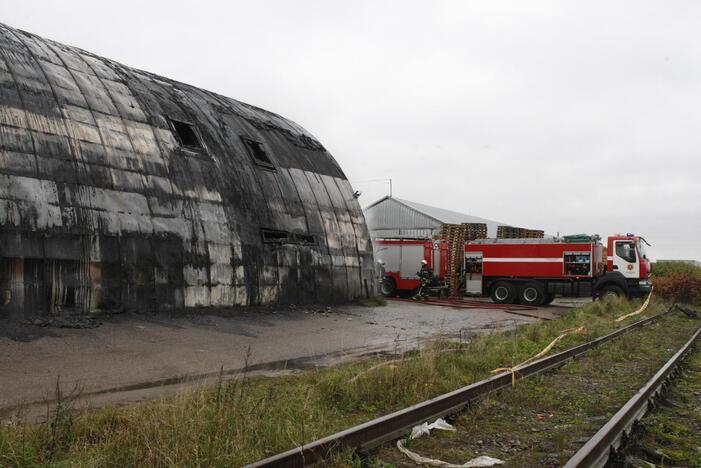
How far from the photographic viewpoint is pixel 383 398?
7277 mm

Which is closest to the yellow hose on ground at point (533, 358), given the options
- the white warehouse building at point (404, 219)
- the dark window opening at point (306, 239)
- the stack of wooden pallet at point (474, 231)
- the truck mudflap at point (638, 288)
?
the dark window opening at point (306, 239)

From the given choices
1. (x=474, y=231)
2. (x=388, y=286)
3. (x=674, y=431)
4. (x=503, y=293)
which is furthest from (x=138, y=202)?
(x=474, y=231)

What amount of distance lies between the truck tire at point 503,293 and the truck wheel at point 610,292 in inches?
142

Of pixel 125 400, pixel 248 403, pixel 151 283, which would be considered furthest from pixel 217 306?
pixel 248 403

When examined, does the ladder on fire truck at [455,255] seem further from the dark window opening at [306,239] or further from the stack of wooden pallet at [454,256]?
the dark window opening at [306,239]

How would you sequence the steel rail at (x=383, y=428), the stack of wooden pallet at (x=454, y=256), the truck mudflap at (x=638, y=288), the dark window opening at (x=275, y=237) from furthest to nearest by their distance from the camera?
the stack of wooden pallet at (x=454, y=256)
the truck mudflap at (x=638, y=288)
the dark window opening at (x=275, y=237)
the steel rail at (x=383, y=428)

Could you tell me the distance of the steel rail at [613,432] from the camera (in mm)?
4946

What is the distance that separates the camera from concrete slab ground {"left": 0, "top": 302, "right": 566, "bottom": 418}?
7.99m

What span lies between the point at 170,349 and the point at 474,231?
2146cm

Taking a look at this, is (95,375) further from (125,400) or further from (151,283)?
(151,283)

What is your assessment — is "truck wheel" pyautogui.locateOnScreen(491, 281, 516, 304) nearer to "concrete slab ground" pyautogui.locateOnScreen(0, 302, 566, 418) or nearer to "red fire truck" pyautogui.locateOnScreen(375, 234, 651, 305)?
"red fire truck" pyautogui.locateOnScreen(375, 234, 651, 305)

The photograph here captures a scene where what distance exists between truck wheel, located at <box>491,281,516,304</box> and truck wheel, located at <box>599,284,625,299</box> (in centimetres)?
368

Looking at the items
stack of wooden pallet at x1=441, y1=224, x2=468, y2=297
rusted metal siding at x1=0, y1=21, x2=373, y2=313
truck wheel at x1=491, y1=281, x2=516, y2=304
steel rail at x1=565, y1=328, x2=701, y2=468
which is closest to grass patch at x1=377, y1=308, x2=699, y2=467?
steel rail at x1=565, y1=328, x2=701, y2=468

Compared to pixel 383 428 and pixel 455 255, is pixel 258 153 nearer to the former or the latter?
pixel 455 255
